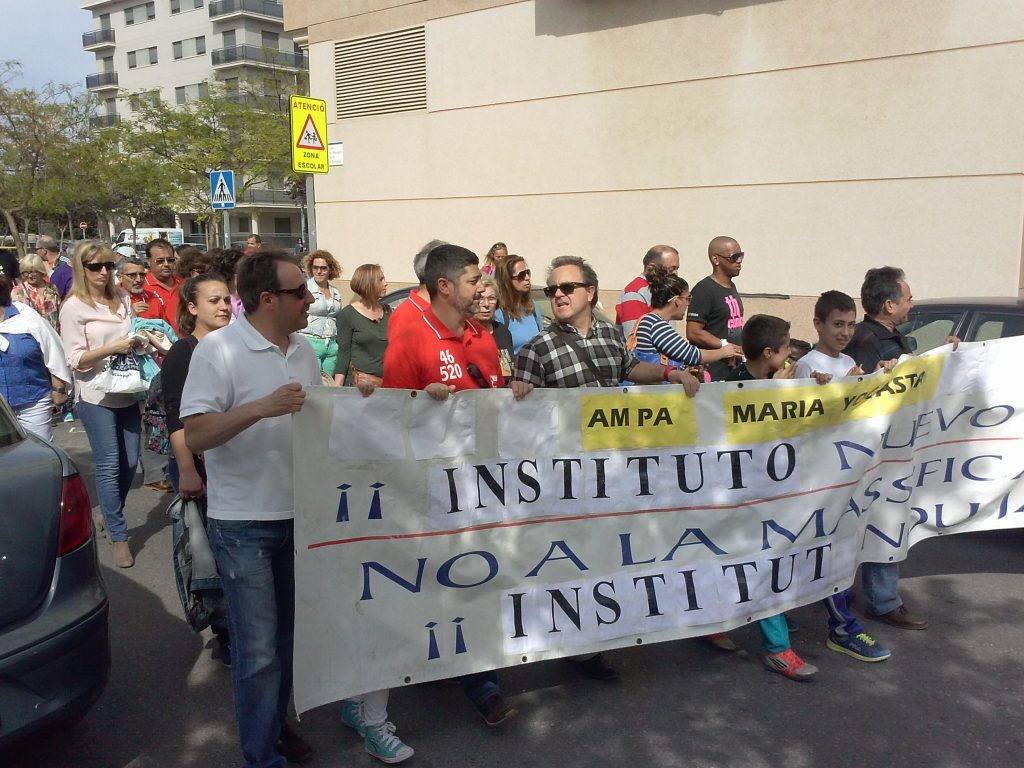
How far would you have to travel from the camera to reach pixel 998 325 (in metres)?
5.72

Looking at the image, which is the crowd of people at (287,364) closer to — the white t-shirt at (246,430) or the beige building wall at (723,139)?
the white t-shirt at (246,430)

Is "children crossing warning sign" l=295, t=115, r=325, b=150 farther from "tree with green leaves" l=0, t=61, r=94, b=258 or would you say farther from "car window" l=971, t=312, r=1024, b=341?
"tree with green leaves" l=0, t=61, r=94, b=258

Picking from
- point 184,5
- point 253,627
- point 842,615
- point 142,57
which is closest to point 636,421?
point 842,615

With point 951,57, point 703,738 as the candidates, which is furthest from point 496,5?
point 703,738

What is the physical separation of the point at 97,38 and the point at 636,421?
85362mm

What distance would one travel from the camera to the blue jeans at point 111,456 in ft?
18.2

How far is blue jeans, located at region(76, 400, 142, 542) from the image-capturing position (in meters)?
5.54

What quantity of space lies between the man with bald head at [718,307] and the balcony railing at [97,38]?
8181cm

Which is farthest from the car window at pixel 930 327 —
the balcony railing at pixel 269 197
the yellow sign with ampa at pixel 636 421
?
the balcony railing at pixel 269 197

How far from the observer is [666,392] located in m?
3.79

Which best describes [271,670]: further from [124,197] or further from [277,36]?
[277,36]

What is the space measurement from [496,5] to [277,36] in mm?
63611

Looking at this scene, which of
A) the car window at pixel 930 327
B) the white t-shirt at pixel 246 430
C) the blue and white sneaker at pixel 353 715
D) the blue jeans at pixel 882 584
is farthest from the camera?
the car window at pixel 930 327

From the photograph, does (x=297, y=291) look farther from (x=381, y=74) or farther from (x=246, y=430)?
(x=381, y=74)
